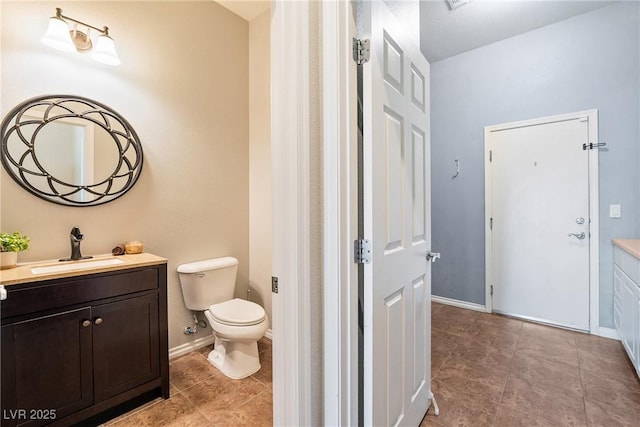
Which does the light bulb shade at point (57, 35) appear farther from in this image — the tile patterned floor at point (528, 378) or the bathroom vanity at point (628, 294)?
the bathroom vanity at point (628, 294)

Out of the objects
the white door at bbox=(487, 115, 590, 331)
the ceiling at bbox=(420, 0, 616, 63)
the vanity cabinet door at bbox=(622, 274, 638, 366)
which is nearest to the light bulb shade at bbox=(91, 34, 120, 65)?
the ceiling at bbox=(420, 0, 616, 63)

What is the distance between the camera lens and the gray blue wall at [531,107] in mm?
2438

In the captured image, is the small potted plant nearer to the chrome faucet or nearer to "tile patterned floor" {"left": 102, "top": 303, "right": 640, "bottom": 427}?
the chrome faucet

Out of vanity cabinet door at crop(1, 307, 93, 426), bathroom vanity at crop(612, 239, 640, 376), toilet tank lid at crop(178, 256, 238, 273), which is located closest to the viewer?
vanity cabinet door at crop(1, 307, 93, 426)

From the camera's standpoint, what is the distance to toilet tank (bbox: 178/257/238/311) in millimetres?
2182

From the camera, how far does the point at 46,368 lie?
4.46ft

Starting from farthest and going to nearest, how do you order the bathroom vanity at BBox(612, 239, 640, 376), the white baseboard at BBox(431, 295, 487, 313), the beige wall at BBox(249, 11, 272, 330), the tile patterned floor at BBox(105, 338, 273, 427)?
the white baseboard at BBox(431, 295, 487, 313), the beige wall at BBox(249, 11, 272, 330), the bathroom vanity at BBox(612, 239, 640, 376), the tile patterned floor at BBox(105, 338, 273, 427)

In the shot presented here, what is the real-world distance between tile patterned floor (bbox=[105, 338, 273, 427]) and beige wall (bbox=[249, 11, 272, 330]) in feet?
2.41

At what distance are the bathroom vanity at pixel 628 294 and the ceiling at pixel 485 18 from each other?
206 centimetres

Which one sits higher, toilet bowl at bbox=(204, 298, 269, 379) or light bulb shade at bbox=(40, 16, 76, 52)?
light bulb shade at bbox=(40, 16, 76, 52)

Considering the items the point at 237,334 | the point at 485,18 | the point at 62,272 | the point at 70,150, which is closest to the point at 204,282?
the point at 237,334

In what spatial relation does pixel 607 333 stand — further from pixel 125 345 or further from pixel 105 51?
pixel 105 51

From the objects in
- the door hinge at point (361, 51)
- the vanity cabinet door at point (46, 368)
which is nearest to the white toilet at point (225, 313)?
the vanity cabinet door at point (46, 368)

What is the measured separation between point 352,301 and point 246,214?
194 centimetres
